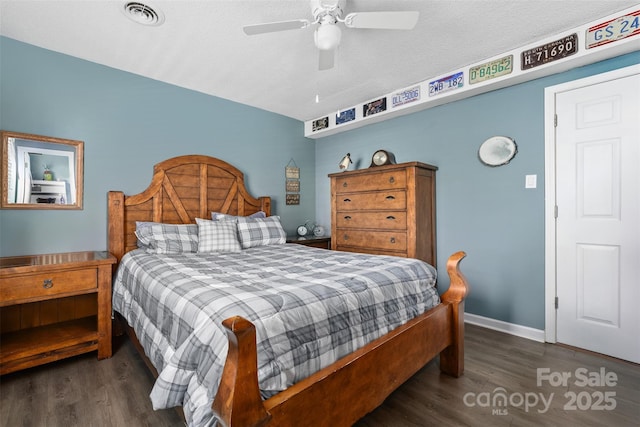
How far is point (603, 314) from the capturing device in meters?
2.22

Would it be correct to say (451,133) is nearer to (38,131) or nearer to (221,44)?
(221,44)

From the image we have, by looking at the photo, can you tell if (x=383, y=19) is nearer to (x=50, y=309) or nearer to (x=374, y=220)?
(x=374, y=220)

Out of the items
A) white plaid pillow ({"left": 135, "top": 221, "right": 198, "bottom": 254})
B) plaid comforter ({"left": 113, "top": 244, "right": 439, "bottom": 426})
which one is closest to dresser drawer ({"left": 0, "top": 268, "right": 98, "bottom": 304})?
plaid comforter ({"left": 113, "top": 244, "right": 439, "bottom": 426})

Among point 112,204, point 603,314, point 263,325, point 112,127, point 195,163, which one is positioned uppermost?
point 112,127

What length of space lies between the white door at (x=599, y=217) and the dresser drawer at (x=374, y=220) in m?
1.29

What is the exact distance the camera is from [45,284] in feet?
6.48

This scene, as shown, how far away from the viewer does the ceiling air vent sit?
6.41ft

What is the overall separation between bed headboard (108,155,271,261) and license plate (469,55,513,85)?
8.82ft

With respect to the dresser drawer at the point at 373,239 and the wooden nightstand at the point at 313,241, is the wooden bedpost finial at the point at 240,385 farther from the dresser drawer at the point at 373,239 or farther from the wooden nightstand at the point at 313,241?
the wooden nightstand at the point at 313,241

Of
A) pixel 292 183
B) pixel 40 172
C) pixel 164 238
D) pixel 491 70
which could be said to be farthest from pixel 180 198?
pixel 491 70

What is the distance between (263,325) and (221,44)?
2.30 m

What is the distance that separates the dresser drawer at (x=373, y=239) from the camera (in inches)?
116

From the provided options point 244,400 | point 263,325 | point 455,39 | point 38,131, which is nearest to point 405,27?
point 455,39

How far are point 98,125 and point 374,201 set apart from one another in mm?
2765
